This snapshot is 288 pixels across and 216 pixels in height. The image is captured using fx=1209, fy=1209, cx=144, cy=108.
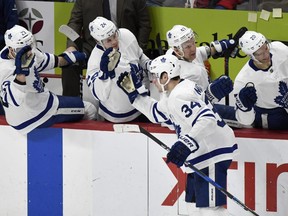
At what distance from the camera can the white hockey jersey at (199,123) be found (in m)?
6.92

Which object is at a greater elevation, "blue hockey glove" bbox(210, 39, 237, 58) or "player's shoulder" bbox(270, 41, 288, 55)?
"player's shoulder" bbox(270, 41, 288, 55)

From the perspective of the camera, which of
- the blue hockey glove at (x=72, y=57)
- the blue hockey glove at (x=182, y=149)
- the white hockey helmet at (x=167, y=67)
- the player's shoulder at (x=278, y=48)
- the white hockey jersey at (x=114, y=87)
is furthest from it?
the blue hockey glove at (x=72, y=57)

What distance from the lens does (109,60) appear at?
25.2ft

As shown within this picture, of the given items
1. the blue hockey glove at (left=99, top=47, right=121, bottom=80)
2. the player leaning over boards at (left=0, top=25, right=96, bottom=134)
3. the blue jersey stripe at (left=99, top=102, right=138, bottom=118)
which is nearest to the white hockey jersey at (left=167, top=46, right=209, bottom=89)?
the blue jersey stripe at (left=99, top=102, right=138, bottom=118)

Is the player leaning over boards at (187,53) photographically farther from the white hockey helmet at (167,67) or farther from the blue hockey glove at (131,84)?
the white hockey helmet at (167,67)

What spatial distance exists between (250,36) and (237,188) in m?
0.96

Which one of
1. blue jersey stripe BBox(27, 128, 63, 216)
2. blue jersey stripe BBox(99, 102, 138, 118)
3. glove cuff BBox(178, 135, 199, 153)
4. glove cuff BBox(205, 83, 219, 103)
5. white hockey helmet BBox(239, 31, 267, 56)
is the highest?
white hockey helmet BBox(239, 31, 267, 56)

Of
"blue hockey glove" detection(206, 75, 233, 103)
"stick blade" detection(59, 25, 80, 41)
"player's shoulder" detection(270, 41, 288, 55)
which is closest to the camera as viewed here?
"blue hockey glove" detection(206, 75, 233, 103)

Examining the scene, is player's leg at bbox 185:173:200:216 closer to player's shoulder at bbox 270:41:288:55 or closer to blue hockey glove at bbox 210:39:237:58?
player's shoulder at bbox 270:41:288:55

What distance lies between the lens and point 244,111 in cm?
750

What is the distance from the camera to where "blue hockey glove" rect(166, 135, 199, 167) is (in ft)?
22.5

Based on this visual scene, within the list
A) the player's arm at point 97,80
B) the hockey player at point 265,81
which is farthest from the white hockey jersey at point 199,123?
the player's arm at point 97,80

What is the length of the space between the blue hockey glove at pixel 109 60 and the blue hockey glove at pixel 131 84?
0.15 m

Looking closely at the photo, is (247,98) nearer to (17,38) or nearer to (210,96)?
(210,96)
